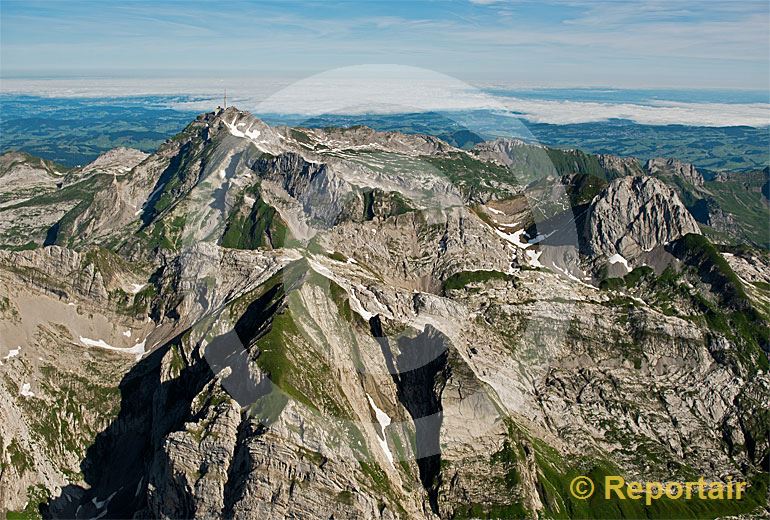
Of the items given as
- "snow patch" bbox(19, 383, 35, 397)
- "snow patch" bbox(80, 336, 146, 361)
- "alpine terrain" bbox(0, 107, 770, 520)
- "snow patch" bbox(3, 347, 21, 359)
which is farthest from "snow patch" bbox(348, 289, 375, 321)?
"snow patch" bbox(3, 347, 21, 359)

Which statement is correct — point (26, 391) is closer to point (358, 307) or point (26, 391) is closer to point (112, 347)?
point (112, 347)

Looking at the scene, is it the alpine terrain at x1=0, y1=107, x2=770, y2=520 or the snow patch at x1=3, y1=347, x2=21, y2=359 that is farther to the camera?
the snow patch at x1=3, y1=347, x2=21, y2=359

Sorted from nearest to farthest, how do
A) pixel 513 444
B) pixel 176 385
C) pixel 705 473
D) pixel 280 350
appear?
pixel 280 350 < pixel 513 444 < pixel 176 385 < pixel 705 473

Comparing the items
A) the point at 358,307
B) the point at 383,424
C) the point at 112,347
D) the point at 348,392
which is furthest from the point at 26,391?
the point at 383,424

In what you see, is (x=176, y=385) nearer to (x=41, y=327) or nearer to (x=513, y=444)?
(x=41, y=327)

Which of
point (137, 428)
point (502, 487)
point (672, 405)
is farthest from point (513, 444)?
point (137, 428)

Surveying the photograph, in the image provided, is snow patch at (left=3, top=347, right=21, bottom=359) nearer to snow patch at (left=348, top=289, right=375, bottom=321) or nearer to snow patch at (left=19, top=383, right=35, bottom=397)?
snow patch at (left=19, top=383, right=35, bottom=397)

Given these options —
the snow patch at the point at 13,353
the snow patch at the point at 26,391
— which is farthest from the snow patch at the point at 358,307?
the snow patch at the point at 13,353

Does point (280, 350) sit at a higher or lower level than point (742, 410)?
higher
